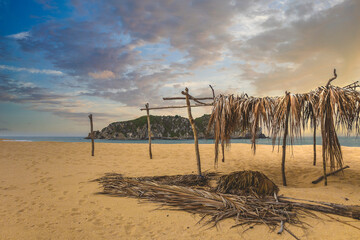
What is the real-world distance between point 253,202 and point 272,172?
5.11 meters

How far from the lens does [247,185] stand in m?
4.82

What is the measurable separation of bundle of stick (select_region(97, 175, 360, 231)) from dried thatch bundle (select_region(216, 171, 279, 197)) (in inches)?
13.4

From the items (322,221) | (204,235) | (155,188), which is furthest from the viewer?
(155,188)

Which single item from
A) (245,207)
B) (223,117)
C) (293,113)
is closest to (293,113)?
(293,113)

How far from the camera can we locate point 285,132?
5.96 m

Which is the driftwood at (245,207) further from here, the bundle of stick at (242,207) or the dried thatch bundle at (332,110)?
the dried thatch bundle at (332,110)

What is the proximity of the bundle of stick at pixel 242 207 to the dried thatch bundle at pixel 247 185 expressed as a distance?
340 mm

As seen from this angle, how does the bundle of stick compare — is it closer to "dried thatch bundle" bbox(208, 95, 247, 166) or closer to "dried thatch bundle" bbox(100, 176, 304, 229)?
"dried thatch bundle" bbox(100, 176, 304, 229)

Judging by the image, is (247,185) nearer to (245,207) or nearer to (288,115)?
(245,207)

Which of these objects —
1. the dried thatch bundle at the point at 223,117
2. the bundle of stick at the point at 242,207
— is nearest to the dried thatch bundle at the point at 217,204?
the bundle of stick at the point at 242,207

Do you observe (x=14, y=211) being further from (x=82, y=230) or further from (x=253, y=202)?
(x=253, y=202)

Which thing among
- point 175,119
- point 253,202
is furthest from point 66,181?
point 175,119

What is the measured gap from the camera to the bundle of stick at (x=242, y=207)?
337cm

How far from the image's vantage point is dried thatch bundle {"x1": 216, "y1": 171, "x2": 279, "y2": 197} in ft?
15.1
